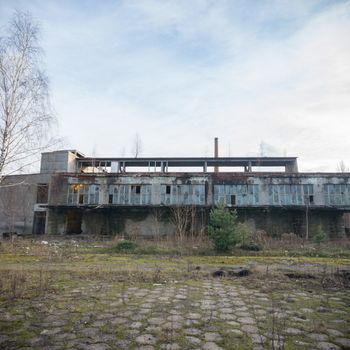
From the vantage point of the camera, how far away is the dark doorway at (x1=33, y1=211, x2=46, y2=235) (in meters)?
28.2

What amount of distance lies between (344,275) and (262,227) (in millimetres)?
16682

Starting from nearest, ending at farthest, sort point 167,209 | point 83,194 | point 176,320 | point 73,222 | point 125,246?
point 176,320
point 125,246
point 167,209
point 83,194
point 73,222

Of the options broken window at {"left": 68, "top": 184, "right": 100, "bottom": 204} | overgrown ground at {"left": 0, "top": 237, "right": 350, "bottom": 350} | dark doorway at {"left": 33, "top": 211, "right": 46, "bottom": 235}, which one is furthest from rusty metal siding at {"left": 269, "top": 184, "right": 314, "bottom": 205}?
A: dark doorway at {"left": 33, "top": 211, "right": 46, "bottom": 235}

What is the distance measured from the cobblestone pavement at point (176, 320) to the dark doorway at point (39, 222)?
26432mm

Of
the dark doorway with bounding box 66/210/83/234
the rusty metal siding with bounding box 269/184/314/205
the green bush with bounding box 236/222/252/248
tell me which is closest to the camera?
the green bush with bounding box 236/222/252/248

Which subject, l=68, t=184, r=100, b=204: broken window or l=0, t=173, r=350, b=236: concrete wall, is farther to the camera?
l=68, t=184, r=100, b=204: broken window

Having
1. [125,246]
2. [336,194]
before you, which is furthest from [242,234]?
[336,194]

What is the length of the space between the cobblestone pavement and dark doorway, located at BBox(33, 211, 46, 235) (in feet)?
86.7

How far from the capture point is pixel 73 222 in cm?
2598

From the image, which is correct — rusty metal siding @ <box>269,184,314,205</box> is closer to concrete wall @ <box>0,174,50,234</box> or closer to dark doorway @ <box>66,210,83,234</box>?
dark doorway @ <box>66,210,83,234</box>

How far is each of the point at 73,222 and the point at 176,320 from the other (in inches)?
966

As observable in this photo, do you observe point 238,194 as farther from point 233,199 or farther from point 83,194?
point 83,194

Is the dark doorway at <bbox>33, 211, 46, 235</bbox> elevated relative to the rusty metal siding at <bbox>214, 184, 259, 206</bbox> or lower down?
lower down

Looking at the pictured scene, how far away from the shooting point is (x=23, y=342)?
2879mm
